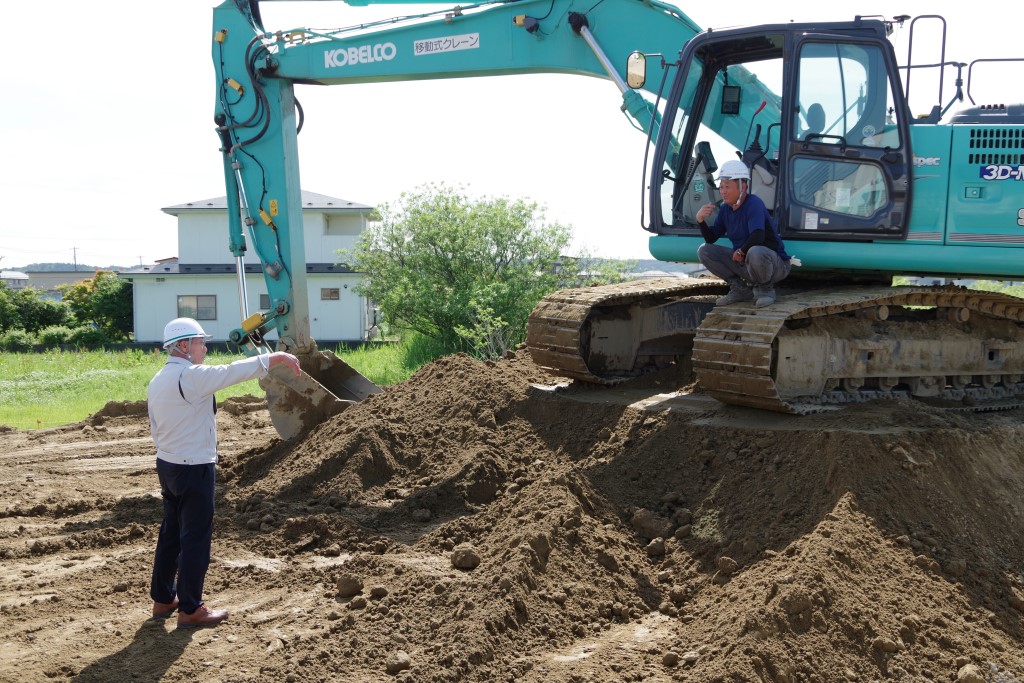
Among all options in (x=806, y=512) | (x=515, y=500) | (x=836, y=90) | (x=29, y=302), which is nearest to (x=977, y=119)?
(x=836, y=90)

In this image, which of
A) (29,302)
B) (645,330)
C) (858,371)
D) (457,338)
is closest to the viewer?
(858,371)

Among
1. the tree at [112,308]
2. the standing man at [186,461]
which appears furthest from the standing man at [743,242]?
the tree at [112,308]

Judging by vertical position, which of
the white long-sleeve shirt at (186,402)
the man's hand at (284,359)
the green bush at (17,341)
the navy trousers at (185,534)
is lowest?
the green bush at (17,341)

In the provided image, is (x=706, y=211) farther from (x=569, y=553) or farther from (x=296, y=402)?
(x=296, y=402)

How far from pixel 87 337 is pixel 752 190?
1267 inches

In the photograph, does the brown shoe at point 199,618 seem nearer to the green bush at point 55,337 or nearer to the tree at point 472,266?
the tree at point 472,266

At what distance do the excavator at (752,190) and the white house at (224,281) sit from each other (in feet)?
75.4

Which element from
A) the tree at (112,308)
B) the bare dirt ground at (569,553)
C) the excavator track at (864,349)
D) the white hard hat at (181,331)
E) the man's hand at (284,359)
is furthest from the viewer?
the tree at (112,308)

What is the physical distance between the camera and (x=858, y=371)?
6.94 meters

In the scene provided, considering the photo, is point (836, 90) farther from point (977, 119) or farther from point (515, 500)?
point (515, 500)

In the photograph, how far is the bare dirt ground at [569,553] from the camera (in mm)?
4559

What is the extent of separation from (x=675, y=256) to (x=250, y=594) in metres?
4.34

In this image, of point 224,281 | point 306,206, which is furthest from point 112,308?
point 306,206

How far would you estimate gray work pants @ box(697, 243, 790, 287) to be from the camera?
22.1 feet
